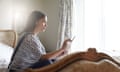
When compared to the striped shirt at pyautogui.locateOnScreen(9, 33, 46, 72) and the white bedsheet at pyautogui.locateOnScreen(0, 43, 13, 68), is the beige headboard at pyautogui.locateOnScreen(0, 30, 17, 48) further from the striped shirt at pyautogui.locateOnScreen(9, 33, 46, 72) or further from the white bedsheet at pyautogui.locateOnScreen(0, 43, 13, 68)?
the striped shirt at pyautogui.locateOnScreen(9, 33, 46, 72)

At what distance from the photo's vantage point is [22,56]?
5.82 feet

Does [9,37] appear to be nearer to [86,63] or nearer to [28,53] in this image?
[28,53]

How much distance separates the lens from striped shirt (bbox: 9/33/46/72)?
1.76 m

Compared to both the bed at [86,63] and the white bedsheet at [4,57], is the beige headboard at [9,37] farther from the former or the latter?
the bed at [86,63]

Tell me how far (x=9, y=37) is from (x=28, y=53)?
7.27 feet

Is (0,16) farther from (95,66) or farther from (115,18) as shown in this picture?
(95,66)

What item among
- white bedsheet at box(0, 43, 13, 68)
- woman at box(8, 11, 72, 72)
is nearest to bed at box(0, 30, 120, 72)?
woman at box(8, 11, 72, 72)

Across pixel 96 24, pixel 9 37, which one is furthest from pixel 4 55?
pixel 96 24

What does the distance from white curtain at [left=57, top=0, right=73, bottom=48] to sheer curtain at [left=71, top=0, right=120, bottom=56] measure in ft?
0.34

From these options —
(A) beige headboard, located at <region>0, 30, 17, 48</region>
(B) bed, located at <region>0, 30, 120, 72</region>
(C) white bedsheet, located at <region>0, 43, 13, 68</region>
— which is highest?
(B) bed, located at <region>0, 30, 120, 72</region>

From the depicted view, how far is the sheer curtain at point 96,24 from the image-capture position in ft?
12.7

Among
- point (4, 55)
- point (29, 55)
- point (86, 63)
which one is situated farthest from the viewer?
point (4, 55)

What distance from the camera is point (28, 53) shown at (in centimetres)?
176

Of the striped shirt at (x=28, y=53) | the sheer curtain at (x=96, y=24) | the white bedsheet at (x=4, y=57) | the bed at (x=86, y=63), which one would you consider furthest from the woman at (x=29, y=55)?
the sheer curtain at (x=96, y=24)
